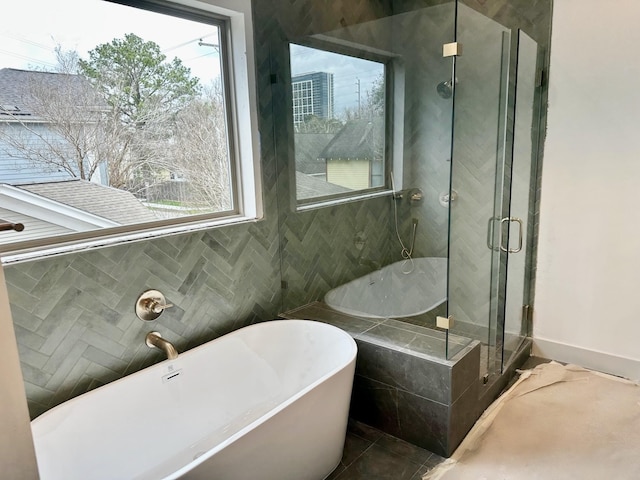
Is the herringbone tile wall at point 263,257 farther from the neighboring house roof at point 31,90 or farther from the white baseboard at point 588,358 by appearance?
the white baseboard at point 588,358

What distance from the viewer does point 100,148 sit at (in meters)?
2.04

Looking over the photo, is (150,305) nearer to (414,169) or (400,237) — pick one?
(400,237)

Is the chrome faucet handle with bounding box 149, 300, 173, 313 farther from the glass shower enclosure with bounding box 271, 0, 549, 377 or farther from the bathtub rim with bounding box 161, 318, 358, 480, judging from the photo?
the glass shower enclosure with bounding box 271, 0, 549, 377

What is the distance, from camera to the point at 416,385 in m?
2.17

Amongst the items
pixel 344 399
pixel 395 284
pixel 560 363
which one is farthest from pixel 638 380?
pixel 344 399

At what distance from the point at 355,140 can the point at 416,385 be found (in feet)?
5.62

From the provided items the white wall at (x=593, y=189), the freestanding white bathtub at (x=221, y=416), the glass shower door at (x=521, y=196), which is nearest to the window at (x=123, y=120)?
the freestanding white bathtub at (x=221, y=416)

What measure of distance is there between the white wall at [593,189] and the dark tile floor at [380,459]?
1.57 m

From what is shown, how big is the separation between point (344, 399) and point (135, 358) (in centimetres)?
100

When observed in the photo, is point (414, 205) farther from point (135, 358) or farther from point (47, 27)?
point (47, 27)

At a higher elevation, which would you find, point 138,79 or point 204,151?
point 138,79

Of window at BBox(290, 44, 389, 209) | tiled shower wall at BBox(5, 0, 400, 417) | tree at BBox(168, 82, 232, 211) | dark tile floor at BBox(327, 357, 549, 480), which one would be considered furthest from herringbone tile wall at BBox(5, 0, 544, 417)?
dark tile floor at BBox(327, 357, 549, 480)

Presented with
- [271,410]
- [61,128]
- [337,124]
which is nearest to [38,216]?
[61,128]

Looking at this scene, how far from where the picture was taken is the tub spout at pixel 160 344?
2.02m
